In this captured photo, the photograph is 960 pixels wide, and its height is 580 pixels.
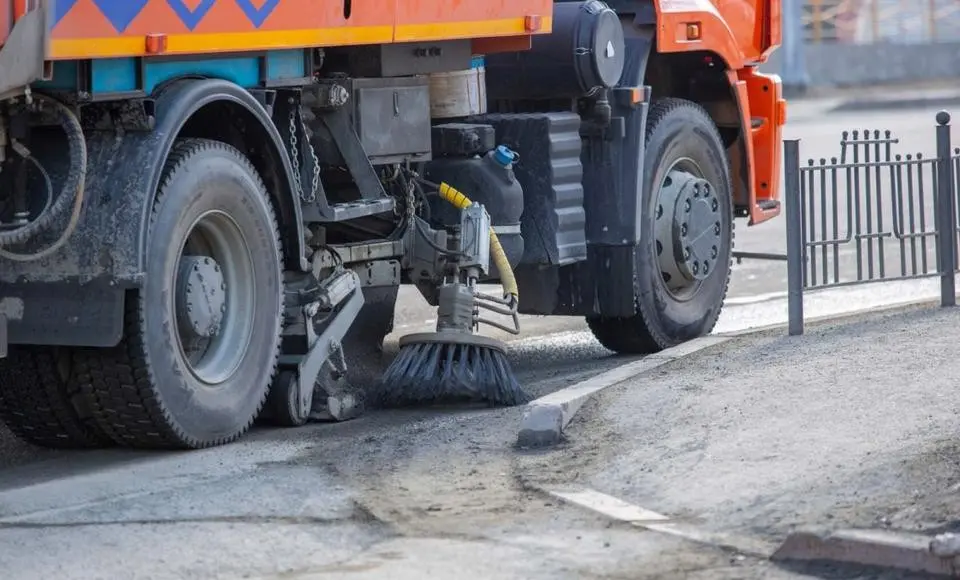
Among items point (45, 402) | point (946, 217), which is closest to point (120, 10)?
point (45, 402)

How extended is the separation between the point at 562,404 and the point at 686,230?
9.24 ft

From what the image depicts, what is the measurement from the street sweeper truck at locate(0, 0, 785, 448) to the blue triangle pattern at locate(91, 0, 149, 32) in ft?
0.03

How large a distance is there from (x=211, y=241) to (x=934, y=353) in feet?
9.28

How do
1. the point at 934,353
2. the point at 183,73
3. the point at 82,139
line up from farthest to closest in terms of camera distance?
the point at 934,353
the point at 183,73
the point at 82,139

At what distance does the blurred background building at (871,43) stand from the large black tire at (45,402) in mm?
26640

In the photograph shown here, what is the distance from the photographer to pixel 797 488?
5730 mm

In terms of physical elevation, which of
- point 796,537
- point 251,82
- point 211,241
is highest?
point 251,82

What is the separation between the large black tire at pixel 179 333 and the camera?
6453 millimetres

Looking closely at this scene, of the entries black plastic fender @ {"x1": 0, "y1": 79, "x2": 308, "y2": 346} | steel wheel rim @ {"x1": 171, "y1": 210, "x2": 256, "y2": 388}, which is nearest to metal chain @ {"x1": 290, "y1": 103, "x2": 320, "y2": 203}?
steel wheel rim @ {"x1": 171, "y1": 210, "x2": 256, "y2": 388}

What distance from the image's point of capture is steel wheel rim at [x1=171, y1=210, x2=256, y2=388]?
6949 millimetres

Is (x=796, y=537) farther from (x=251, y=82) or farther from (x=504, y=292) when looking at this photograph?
(x=504, y=292)

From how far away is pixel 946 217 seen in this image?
10727 millimetres

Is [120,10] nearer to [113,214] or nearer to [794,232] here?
[113,214]

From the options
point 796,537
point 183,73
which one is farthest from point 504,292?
point 796,537
